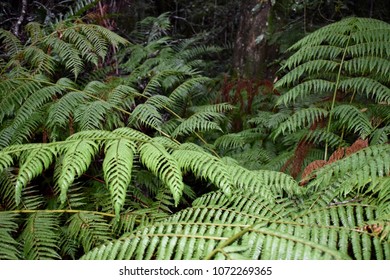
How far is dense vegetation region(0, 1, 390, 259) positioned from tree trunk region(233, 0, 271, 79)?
505 mm

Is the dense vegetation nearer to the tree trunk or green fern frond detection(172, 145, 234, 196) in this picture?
green fern frond detection(172, 145, 234, 196)

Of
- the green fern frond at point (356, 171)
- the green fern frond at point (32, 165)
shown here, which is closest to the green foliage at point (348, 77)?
the green fern frond at point (356, 171)

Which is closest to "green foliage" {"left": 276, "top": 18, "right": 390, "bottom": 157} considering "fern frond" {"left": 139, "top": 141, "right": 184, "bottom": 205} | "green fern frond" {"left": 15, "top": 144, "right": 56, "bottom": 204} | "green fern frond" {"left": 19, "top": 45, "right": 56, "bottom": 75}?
"fern frond" {"left": 139, "top": 141, "right": 184, "bottom": 205}

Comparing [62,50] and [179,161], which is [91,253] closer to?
[179,161]

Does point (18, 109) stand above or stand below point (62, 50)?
below

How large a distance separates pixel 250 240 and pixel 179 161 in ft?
1.79

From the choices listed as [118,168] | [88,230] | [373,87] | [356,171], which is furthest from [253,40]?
[88,230]

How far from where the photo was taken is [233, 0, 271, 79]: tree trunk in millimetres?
3342

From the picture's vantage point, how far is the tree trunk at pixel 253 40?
132 inches

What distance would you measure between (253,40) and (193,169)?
215cm

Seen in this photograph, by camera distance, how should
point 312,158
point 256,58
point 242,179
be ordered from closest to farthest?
point 242,179 < point 312,158 < point 256,58

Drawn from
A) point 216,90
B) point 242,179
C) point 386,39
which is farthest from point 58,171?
point 386,39

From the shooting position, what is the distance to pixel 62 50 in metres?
2.52

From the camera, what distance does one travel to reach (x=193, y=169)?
172cm
